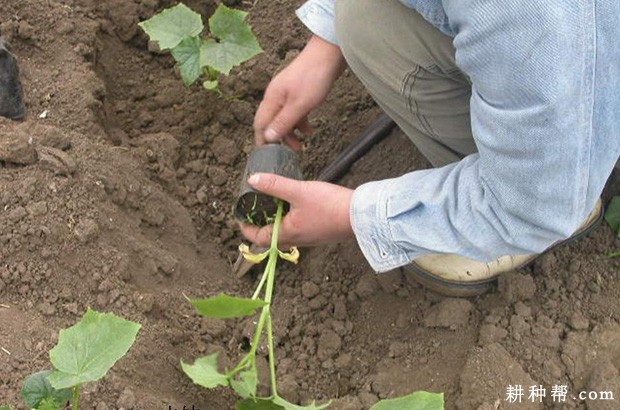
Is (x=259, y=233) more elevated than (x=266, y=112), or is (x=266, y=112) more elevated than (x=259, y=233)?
(x=266, y=112)

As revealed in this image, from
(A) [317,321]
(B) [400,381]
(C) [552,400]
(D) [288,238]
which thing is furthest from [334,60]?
(C) [552,400]

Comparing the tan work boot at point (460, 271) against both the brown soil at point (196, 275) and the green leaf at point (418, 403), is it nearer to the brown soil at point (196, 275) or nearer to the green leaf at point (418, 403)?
the brown soil at point (196, 275)

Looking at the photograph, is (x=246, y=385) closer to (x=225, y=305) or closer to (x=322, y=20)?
(x=225, y=305)

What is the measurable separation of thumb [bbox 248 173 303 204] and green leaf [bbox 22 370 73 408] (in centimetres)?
48

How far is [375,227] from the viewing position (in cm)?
139

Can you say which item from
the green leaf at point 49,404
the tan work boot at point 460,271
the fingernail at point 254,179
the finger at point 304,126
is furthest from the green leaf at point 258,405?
the finger at point 304,126

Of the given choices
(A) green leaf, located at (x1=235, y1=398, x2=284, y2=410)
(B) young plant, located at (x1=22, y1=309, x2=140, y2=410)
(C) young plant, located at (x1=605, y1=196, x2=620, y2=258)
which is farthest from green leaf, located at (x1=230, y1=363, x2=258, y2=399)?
(C) young plant, located at (x1=605, y1=196, x2=620, y2=258)

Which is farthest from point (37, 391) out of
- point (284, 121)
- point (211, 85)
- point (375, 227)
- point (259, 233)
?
point (211, 85)

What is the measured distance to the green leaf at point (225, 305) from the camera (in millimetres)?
1185

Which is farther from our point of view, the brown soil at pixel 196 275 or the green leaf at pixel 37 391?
the brown soil at pixel 196 275

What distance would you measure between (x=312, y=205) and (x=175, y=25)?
0.68m

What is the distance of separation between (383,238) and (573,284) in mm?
574

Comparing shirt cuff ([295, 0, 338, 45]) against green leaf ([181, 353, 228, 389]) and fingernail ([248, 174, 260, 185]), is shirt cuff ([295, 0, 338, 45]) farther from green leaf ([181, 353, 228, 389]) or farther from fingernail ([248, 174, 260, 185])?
green leaf ([181, 353, 228, 389])

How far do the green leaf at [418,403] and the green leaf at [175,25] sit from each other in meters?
1.03
